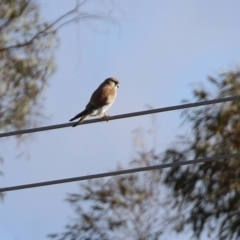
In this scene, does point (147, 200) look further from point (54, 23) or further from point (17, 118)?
point (54, 23)

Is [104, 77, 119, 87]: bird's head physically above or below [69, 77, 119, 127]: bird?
above

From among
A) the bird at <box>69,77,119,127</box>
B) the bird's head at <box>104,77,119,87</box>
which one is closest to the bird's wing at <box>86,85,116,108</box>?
the bird at <box>69,77,119,127</box>

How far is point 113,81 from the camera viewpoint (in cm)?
920

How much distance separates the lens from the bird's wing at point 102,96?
26.7 feet

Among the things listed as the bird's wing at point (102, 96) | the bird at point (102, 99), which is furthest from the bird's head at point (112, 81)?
the bird's wing at point (102, 96)

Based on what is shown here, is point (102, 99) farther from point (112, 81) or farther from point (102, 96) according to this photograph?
point (112, 81)

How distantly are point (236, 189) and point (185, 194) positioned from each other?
2.07 ft

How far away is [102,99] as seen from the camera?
831 cm

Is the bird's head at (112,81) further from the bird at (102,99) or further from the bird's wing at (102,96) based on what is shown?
the bird's wing at (102,96)

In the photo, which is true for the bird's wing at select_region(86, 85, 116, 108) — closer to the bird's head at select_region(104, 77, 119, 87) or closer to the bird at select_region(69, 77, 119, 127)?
the bird at select_region(69, 77, 119, 127)

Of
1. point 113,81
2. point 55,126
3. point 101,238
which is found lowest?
point 101,238

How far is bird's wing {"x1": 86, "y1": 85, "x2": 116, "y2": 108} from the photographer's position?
8123mm

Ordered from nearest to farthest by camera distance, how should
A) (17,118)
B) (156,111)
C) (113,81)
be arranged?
(156,111) → (113,81) → (17,118)

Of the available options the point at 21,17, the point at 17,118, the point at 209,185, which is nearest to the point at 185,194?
the point at 209,185
